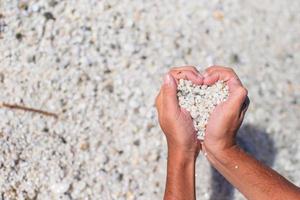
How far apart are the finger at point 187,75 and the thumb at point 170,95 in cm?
3

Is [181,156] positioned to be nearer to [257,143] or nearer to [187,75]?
[187,75]

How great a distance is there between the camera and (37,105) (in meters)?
2.62

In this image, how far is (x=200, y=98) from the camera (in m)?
2.21

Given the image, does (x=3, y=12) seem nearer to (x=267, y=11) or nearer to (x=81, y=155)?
(x=81, y=155)

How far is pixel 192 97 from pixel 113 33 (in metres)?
0.86

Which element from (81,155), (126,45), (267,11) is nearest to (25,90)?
(81,155)

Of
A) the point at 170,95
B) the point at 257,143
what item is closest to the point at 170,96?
the point at 170,95

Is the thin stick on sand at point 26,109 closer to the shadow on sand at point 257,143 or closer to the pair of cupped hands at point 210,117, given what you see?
the pair of cupped hands at point 210,117

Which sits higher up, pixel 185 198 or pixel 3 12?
pixel 3 12

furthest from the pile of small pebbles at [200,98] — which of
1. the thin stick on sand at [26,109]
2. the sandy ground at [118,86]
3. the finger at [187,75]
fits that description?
the thin stick on sand at [26,109]

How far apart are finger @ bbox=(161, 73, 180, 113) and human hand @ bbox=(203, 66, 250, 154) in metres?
0.14

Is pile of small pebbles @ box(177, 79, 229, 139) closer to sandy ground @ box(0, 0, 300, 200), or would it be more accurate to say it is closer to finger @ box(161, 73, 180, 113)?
finger @ box(161, 73, 180, 113)

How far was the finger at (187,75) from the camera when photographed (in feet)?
7.23

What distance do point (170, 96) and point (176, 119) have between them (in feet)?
0.28
